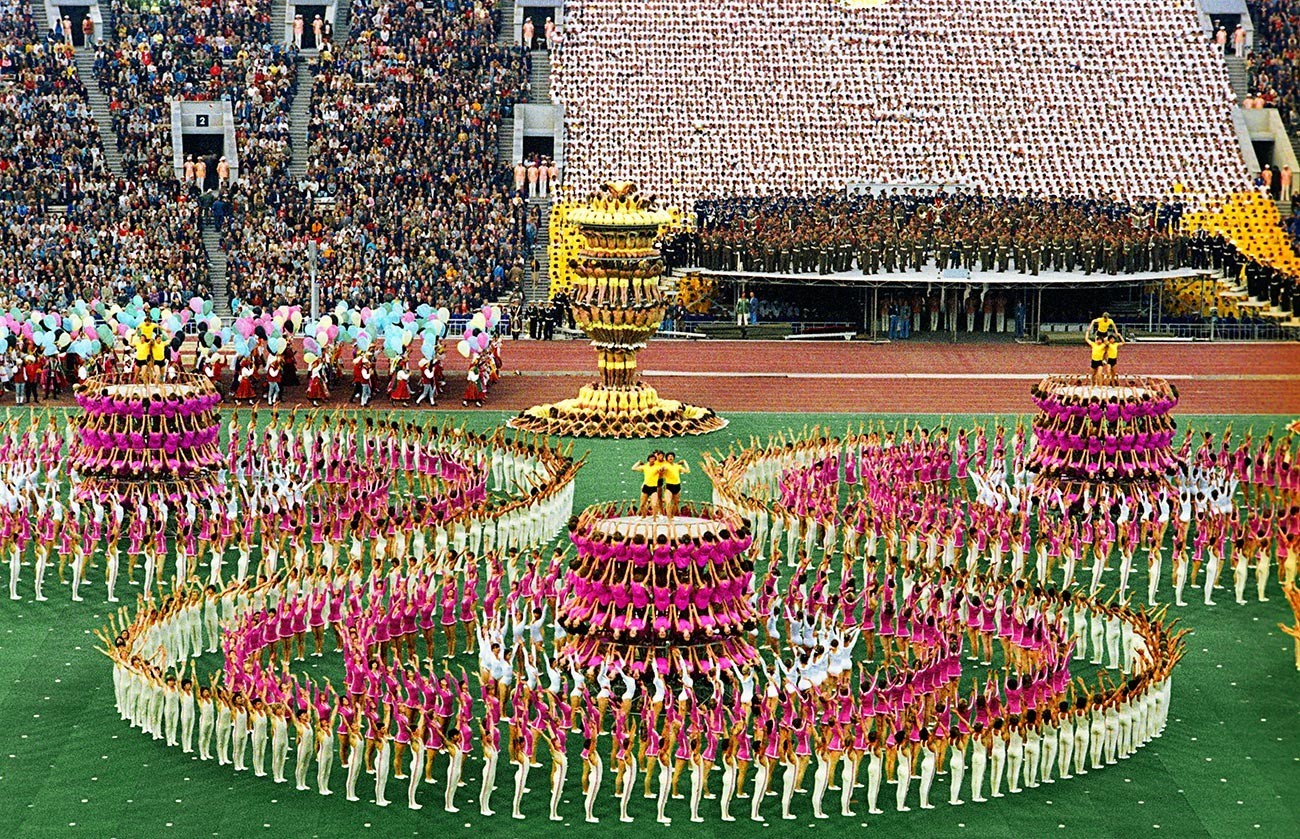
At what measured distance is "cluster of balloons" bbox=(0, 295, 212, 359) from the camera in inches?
1430

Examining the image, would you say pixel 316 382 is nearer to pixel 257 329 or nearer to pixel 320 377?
pixel 320 377

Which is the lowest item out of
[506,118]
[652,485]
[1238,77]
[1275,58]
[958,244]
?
[652,485]

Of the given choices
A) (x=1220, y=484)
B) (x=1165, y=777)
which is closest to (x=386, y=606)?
(x=1165, y=777)

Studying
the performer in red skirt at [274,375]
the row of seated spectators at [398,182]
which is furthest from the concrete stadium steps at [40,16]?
the performer in red skirt at [274,375]

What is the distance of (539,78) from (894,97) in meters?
8.03

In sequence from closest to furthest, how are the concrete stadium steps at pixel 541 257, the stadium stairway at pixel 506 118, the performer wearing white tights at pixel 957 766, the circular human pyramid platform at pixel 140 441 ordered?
the performer wearing white tights at pixel 957 766, the circular human pyramid platform at pixel 140 441, the concrete stadium steps at pixel 541 257, the stadium stairway at pixel 506 118

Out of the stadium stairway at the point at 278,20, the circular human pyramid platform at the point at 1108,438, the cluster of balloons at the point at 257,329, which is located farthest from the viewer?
the stadium stairway at the point at 278,20

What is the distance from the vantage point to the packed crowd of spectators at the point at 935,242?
45375 mm

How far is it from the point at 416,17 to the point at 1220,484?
31623 mm

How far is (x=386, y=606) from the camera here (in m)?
23.9

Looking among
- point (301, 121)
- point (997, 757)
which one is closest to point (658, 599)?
point (997, 757)

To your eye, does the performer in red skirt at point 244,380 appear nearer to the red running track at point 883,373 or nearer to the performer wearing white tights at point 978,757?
the red running track at point 883,373

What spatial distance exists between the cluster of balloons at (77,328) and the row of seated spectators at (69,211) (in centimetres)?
708

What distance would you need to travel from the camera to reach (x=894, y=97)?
2197 inches
